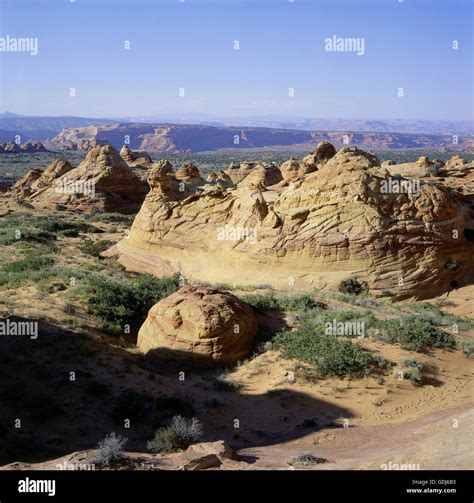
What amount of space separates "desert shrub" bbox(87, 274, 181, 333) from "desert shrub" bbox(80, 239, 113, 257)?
7.58 m

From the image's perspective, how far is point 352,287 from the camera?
17.7m

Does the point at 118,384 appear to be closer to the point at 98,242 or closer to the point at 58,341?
the point at 58,341

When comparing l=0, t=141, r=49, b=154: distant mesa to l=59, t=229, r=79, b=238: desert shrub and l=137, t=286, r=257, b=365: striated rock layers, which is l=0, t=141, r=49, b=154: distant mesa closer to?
l=59, t=229, r=79, b=238: desert shrub

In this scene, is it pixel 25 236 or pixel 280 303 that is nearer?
pixel 280 303

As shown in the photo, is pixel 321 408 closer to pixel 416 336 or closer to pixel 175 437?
pixel 175 437

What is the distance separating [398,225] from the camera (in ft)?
59.3

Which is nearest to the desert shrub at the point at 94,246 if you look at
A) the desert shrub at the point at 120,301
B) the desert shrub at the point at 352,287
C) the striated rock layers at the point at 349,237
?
the striated rock layers at the point at 349,237

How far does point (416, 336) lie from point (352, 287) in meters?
4.32

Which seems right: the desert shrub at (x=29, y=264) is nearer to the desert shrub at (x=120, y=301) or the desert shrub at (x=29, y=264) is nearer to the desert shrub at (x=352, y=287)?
the desert shrub at (x=120, y=301)

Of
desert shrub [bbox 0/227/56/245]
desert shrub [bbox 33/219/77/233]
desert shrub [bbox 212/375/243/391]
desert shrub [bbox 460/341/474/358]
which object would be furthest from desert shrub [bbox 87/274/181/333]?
desert shrub [bbox 33/219/77/233]

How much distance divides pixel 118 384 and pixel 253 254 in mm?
9079

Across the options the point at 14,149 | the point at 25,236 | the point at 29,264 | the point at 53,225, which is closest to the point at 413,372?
the point at 29,264
